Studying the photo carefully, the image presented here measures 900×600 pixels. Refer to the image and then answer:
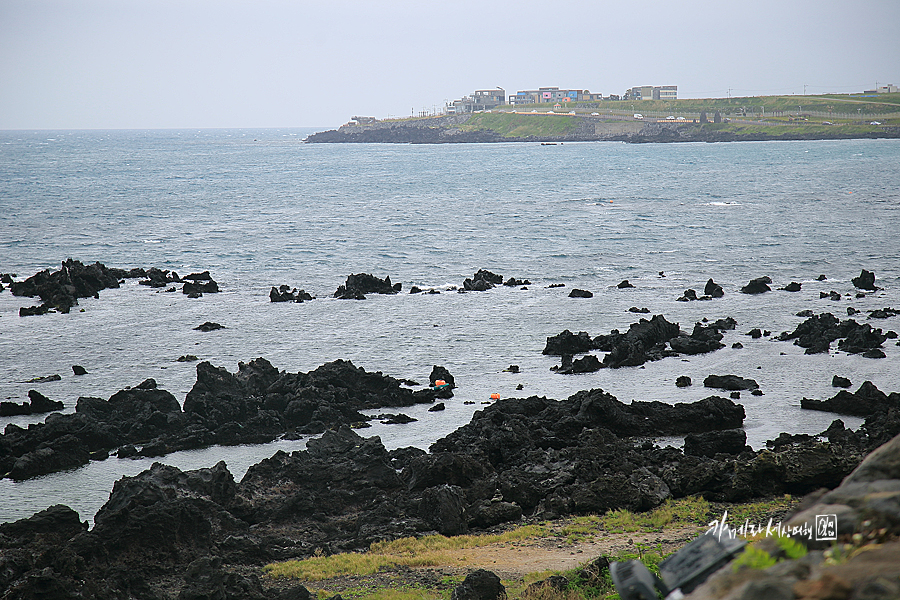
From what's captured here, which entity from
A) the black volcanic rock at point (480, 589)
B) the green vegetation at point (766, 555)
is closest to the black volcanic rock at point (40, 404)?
the black volcanic rock at point (480, 589)

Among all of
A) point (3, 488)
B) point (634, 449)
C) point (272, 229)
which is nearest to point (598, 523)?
point (634, 449)

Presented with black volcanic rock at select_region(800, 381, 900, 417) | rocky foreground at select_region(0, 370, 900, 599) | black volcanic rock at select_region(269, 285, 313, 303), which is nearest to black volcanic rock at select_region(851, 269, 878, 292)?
black volcanic rock at select_region(800, 381, 900, 417)

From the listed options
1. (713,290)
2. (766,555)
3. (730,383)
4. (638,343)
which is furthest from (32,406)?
(713,290)

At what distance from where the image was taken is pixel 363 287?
42906 mm

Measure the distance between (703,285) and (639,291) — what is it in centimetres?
415

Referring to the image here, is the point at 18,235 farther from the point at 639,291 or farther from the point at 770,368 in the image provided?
the point at 770,368

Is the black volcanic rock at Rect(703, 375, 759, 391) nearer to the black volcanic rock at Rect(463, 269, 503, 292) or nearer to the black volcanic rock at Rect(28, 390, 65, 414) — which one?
the black volcanic rock at Rect(463, 269, 503, 292)

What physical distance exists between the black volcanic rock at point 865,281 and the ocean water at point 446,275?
734 mm

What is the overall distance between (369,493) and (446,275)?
3217cm

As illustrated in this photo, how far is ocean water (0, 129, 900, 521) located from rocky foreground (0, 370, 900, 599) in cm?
273

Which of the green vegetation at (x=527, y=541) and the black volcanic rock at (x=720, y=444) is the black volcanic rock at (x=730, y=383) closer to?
the black volcanic rock at (x=720, y=444)

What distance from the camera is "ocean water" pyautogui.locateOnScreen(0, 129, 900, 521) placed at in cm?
2628

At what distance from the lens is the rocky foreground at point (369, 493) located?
1340cm

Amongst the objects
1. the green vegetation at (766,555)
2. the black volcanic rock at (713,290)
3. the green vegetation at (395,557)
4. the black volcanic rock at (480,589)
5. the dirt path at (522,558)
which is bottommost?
the black volcanic rock at (713,290)
